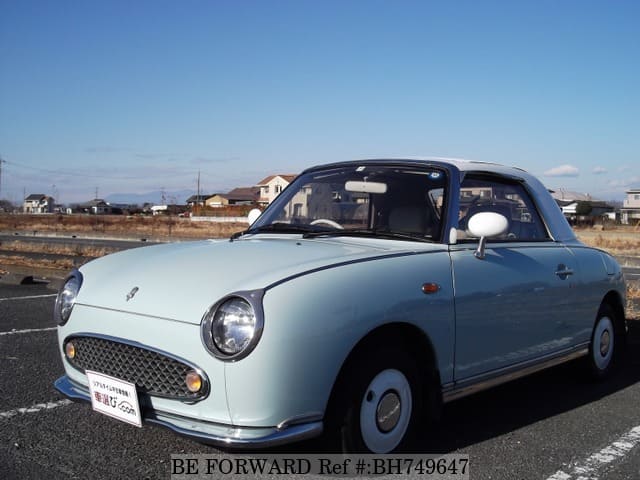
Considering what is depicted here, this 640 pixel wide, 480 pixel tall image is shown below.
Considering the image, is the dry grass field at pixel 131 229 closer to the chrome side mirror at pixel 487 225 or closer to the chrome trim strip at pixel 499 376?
the chrome trim strip at pixel 499 376

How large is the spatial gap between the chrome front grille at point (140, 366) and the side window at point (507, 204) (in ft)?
6.37

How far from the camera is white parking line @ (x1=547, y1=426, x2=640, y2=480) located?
9.82 feet

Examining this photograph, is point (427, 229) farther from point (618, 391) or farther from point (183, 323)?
point (618, 391)

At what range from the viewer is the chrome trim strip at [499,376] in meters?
3.27

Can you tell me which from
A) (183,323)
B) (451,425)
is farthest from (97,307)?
(451,425)

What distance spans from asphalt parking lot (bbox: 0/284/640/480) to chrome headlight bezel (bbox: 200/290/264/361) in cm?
67

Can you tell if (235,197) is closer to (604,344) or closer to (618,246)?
(618,246)

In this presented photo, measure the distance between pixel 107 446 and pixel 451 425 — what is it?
73.3 inches

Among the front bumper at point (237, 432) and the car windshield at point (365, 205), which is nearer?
the front bumper at point (237, 432)

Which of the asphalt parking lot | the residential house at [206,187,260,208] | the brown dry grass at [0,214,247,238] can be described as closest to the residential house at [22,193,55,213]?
the residential house at [206,187,260,208]

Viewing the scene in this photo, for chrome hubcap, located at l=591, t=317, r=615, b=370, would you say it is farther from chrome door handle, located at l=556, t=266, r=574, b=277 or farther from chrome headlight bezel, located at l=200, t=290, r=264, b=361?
chrome headlight bezel, located at l=200, t=290, r=264, b=361

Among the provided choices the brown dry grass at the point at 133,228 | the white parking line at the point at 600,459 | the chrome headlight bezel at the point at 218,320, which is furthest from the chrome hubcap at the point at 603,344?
the brown dry grass at the point at 133,228

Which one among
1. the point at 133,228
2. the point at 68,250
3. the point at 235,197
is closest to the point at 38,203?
the point at 235,197

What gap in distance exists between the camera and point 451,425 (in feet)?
12.1
